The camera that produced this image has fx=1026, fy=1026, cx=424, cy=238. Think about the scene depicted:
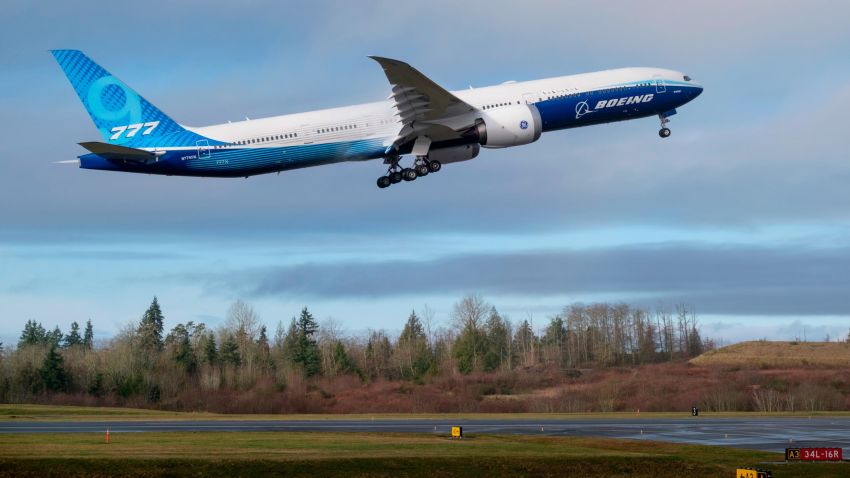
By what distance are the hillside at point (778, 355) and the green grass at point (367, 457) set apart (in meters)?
54.4

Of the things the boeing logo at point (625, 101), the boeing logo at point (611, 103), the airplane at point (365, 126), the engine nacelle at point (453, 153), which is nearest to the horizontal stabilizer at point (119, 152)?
the airplane at point (365, 126)

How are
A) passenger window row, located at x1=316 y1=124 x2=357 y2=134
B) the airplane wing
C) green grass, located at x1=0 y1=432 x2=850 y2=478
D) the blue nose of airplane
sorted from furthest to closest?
the blue nose of airplane, passenger window row, located at x1=316 y1=124 x2=357 y2=134, the airplane wing, green grass, located at x1=0 y1=432 x2=850 y2=478

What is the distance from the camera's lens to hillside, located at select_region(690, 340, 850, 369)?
332 ft

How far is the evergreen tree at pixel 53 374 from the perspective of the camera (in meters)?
101

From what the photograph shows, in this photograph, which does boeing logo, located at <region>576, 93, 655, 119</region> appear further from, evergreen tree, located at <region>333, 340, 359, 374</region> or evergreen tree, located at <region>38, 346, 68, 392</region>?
evergreen tree, located at <region>38, 346, 68, 392</region>

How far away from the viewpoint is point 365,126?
188 ft

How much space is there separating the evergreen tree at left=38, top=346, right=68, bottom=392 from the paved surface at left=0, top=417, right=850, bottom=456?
126ft

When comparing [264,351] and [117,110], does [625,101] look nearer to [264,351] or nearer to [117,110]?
[117,110]

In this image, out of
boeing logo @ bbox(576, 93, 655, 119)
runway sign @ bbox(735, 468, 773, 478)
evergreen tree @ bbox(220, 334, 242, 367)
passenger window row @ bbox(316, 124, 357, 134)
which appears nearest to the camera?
runway sign @ bbox(735, 468, 773, 478)

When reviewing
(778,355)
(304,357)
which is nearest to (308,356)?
(304,357)

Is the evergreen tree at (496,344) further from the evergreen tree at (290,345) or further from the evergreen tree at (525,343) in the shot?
the evergreen tree at (290,345)

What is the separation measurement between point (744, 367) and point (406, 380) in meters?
32.5

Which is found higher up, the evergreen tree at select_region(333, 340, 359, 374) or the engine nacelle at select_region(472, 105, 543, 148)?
the engine nacelle at select_region(472, 105, 543, 148)

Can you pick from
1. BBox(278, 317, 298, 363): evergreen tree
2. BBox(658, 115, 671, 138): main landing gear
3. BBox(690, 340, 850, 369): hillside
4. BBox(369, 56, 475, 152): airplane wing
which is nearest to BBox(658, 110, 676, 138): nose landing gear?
BBox(658, 115, 671, 138): main landing gear
